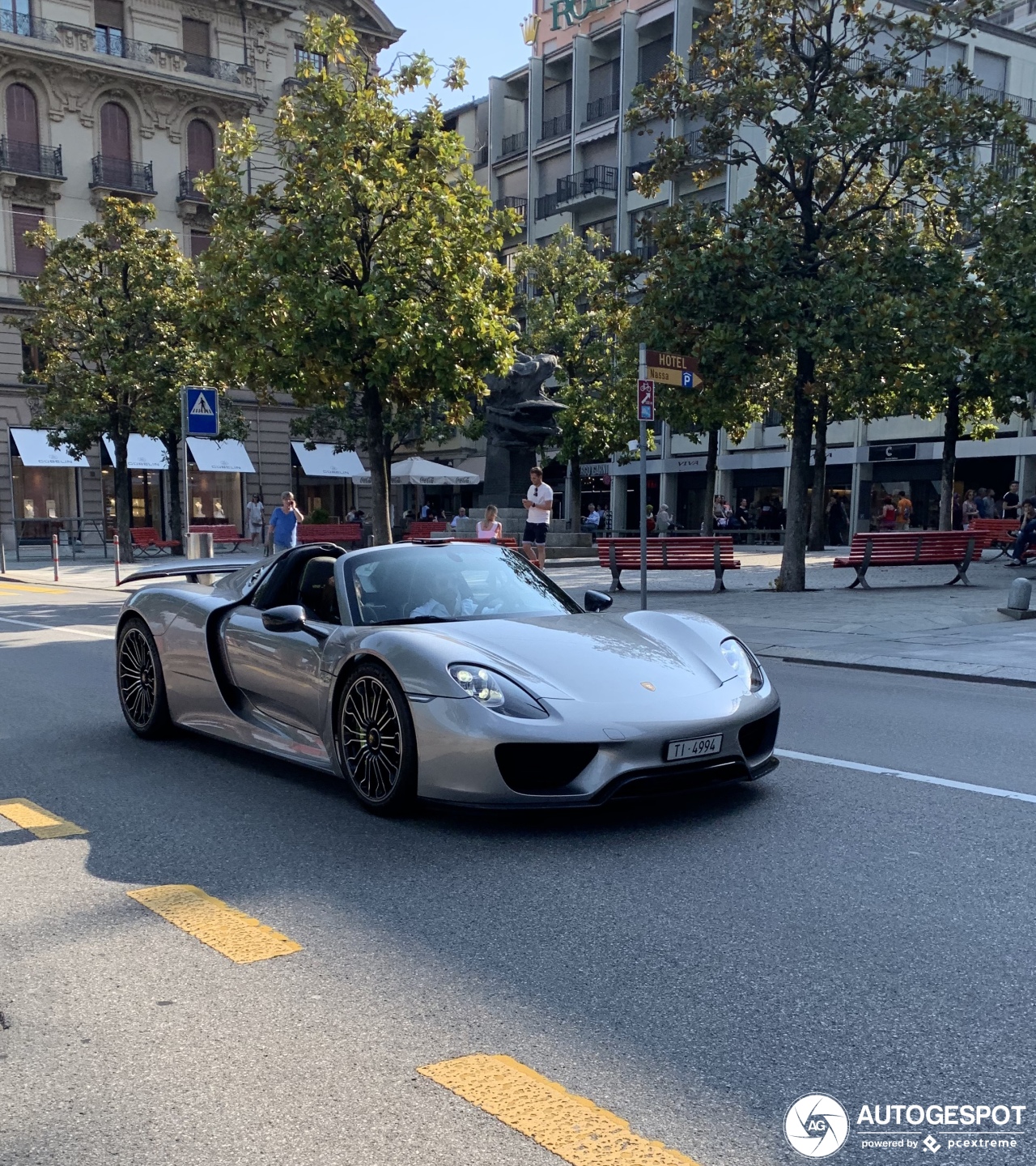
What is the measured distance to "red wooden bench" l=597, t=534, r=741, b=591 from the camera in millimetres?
18000

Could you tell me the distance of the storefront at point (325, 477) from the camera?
Answer: 48406 mm

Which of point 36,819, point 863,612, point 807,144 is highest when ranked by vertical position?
point 807,144

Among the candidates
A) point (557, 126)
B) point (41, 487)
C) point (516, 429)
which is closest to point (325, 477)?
point (41, 487)

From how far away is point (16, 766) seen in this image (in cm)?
637

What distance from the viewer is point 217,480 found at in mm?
46844

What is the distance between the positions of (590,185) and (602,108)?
3.73 meters

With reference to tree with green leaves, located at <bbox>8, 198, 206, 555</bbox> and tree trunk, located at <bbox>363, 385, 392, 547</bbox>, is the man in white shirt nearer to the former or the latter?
tree trunk, located at <bbox>363, 385, 392, 547</bbox>

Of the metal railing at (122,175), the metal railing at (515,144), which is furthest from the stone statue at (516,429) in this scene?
the metal railing at (515,144)

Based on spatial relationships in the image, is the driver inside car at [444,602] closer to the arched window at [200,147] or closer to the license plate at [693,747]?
the license plate at [693,747]

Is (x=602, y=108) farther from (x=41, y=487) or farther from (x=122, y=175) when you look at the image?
(x=41, y=487)

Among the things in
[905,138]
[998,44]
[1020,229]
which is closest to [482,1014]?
[905,138]

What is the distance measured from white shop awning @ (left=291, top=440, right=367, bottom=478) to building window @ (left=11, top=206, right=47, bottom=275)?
11677 mm

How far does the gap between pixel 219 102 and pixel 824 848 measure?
4722cm

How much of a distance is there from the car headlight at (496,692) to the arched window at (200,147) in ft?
148
